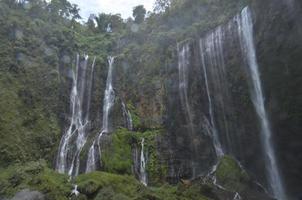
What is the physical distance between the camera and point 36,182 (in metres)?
13.0

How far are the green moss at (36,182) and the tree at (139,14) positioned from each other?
25.8m

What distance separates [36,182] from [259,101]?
12.1 meters

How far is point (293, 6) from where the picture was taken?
1573 centimetres

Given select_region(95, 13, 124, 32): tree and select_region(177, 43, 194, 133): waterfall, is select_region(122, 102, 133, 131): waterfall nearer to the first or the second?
select_region(177, 43, 194, 133): waterfall

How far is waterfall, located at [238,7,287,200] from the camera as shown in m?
17.4

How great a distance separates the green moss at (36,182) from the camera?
1252 centimetres

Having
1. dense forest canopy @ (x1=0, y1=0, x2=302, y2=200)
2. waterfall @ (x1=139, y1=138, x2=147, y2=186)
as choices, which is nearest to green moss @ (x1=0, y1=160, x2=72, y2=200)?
dense forest canopy @ (x1=0, y1=0, x2=302, y2=200)

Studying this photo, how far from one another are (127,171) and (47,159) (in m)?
5.24

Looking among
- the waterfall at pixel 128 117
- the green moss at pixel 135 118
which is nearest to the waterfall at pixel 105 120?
the waterfall at pixel 128 117

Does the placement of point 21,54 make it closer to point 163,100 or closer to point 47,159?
point 47,159

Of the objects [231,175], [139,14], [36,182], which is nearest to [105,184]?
[36,182]

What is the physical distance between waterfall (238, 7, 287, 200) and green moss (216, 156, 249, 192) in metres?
1.85

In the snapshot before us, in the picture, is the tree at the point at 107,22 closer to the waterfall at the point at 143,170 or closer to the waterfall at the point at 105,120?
the waterfall at the point at 105,120

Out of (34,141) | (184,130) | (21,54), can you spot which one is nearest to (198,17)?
(184,130)
